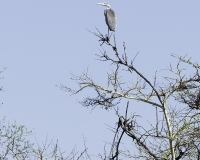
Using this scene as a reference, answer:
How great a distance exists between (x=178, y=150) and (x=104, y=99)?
229cm

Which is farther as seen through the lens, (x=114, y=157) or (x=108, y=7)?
(x=108, y=7)

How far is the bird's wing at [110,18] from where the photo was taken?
46.0ft

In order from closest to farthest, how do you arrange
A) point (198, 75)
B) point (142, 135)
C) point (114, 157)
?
point (114, 157) → point (142, 135) → point (198, 75)

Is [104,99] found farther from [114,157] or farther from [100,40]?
[114,157]

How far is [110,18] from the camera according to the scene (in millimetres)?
14812

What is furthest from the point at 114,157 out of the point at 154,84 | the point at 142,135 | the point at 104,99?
the point at 104,99

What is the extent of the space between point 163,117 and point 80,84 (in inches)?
94.4

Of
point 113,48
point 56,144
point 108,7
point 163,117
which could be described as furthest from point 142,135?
point 108,7

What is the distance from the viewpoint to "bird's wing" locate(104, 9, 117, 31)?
14010 mm

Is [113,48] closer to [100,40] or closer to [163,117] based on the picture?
[100,40]

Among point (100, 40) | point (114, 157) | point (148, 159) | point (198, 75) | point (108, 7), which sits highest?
point (108, 7)

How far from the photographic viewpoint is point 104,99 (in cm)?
1147

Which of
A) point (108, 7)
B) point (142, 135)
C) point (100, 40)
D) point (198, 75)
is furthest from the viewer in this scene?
point (108, 7)

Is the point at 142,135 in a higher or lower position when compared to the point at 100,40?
lower
